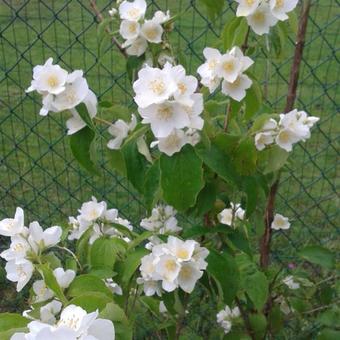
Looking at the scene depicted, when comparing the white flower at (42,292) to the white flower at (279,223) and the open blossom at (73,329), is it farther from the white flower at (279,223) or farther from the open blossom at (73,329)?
the white flower at (279,223)

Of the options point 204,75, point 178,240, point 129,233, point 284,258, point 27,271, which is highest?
point 284,258

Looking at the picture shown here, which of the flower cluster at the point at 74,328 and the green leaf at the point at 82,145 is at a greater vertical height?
Answer: the green leaf at the point at 82,145

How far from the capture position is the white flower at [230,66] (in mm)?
1306

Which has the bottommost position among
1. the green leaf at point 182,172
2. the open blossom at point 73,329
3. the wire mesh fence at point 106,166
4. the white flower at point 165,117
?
the open blossom at point 73,329

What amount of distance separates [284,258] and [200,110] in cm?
187

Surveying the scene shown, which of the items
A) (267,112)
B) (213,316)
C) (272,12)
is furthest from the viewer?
(213,316)

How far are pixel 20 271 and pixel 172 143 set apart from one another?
364mm

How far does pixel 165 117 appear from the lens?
118 centimetres

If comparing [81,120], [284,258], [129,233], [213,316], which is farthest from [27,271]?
[284,258]

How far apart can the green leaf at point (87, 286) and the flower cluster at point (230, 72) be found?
399 mm

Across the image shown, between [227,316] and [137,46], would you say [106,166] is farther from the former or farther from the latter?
[137,46]

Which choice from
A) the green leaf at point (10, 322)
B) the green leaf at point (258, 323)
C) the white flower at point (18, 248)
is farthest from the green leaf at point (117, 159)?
the green leaf at point (258, 323)

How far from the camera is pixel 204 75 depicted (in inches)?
53.6

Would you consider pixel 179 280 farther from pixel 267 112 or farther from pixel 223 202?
pixel 267 112
